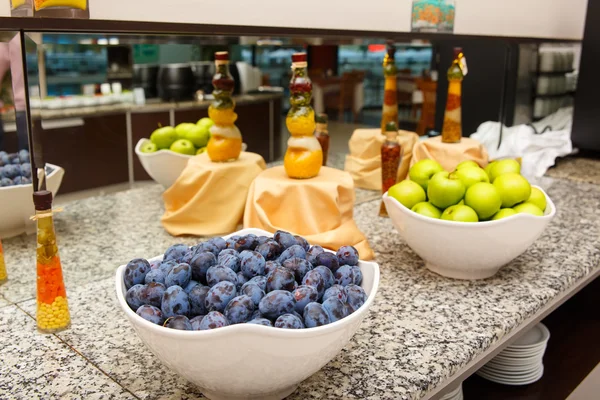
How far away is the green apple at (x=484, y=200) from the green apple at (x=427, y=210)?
0.23 ft

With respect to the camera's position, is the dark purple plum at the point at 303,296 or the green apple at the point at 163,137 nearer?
the dark purple plum at the point at 303,296

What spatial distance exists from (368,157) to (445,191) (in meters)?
0.76

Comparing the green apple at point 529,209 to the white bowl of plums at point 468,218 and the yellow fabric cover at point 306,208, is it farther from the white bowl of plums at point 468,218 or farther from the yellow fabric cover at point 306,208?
the yellow fabric cover at point 306,208

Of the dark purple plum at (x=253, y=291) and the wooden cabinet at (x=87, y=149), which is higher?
the wooden cabinet at (x=87, y=149)

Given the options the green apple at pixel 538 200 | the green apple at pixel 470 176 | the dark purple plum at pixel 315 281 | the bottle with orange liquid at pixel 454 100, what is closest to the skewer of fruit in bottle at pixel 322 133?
the bottle with orange liquid at pixel 454 100

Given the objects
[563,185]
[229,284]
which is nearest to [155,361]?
[229,284]

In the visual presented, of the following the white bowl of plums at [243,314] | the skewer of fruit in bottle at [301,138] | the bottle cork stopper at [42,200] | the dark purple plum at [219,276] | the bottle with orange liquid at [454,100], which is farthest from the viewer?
the bottle with orange liquid at [454,100]

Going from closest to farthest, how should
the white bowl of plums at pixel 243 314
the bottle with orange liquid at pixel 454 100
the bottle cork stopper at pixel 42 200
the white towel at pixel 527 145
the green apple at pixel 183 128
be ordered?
1. the white bowl of plums at pixel 243 314
2. the bottle cork stopper at pixel 42 200
3. the green apple at pixel 183 128
4. the bottle with orange liquid at pixel 454 100
5. the white towel at pixel 527 145

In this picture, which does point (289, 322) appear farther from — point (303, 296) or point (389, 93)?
point (389, 93)

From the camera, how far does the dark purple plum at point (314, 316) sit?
2.40ft

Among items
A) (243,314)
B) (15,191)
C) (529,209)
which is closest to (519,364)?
(529,209)

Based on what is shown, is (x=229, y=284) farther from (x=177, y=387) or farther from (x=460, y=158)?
(x=460, y=158)

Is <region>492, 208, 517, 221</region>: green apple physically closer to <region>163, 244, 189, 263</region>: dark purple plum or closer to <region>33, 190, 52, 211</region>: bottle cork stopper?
<region>163, 244, 189, 263</region>: dark purple plum

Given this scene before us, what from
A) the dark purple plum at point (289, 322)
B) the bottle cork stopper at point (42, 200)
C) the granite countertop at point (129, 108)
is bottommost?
the dark purple plum at point (289, 322)
